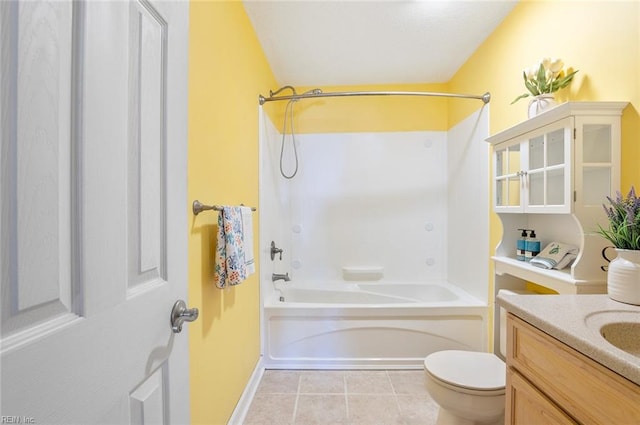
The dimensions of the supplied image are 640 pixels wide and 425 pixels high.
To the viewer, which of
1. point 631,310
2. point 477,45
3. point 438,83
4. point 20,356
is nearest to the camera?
point 20,356

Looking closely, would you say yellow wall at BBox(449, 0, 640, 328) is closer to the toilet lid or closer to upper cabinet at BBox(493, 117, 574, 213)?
upper cabinet at BBox(493, 117, 574, 213)

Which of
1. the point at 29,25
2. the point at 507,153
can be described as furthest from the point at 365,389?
the point at 29,25

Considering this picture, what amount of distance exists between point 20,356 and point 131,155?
37 cm

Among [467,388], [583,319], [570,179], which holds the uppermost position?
[570,179]

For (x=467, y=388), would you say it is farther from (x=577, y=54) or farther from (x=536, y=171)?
(x=577, y=54)

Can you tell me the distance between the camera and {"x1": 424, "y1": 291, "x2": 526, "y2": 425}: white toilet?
1224 mm

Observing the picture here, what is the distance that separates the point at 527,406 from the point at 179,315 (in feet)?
3.58

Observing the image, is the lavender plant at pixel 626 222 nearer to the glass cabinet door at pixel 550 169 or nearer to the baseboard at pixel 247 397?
the glass cabinet door at pixel 550 169

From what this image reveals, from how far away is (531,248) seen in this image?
4.92 ft

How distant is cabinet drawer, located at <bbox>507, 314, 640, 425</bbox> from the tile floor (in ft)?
3.41

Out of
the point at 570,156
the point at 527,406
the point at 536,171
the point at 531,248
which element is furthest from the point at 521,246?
the point at 527,406

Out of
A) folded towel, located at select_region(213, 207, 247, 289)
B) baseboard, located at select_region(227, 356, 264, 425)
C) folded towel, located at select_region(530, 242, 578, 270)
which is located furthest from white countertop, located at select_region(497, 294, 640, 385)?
baseboard, located at select_region(227, 356, 264, 425)

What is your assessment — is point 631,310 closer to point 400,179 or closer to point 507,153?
point 507,153

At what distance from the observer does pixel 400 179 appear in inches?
117
